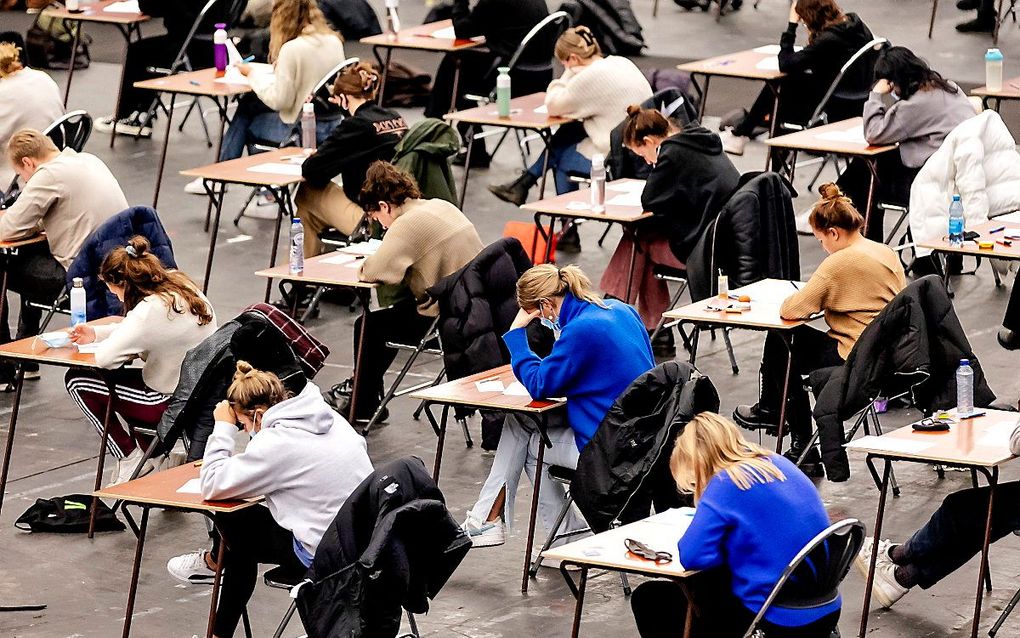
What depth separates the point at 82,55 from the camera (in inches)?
626

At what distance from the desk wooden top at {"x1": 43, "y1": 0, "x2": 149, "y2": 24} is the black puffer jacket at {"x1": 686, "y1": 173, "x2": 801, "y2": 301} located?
19.6ft

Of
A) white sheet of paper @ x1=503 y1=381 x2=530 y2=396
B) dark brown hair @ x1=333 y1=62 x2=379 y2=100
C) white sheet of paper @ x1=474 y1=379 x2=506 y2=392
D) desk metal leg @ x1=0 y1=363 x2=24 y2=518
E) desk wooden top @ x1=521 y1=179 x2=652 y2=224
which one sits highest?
dark brown hair @ x1=333 y1=62 x2=379 y2=100

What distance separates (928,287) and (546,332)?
4.74 ft

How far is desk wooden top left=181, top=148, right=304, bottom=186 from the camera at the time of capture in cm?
1042

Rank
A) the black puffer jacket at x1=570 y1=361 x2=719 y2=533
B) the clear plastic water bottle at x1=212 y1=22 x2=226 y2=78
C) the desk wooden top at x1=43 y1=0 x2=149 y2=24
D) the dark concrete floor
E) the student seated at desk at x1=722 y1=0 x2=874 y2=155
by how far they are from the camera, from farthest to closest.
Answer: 1. the desk wooden top at x1=43 y1=0 x2=149 y2=24
2. the clear plastic water bottle at x1=212 y1=22 x2=226 y2=78
3. the student seated at desk at x1=722 y1=0 x2=874 y2=155
4. the dark concrete floor
5. the black puffer jacket at x1=570 y1=361 x2=719 y2=533

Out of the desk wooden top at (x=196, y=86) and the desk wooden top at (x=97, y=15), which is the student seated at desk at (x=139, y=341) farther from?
the desk wooden top at (x=97, y=15)

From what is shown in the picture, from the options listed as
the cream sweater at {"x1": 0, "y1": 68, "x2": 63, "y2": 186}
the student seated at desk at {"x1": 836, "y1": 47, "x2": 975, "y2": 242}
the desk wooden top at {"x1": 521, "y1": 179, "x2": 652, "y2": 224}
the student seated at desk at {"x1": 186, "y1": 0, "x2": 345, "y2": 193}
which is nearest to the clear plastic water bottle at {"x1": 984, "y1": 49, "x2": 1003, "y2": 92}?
the student seated at desk at {"x1": 836, "y1": 47, "x2": 975, "y2": 242}

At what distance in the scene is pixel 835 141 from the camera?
1072 centimetres

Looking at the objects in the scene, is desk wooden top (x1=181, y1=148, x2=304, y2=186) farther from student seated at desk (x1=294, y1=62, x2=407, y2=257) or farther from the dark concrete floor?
the dark concrete floor

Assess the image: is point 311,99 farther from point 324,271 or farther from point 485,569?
point 485,569

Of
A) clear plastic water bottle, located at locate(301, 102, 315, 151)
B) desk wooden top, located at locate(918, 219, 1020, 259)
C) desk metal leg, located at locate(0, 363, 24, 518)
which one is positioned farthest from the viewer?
clear plastic water bottle, located at locate(301, 102, 315, 151)

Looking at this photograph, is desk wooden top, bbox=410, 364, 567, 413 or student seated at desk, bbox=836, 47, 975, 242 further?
student seated at desk, bbox=836, 47, 975, 242

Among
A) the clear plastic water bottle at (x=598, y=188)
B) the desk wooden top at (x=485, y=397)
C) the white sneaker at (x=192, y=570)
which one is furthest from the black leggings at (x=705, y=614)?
the clear plastic water bottle at (x=598, y=188)

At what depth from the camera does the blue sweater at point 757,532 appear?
221 inches
